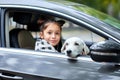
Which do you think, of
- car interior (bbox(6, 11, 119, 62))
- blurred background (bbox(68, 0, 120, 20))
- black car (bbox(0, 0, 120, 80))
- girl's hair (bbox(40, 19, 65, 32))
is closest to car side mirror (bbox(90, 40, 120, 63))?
black car (bbox(0, 0, 120, 80))

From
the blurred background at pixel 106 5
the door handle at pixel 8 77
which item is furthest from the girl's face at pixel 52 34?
the blurred background at pixel 106 5

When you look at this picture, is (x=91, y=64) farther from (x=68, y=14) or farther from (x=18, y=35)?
(x=18, y=35)

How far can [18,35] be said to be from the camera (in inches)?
191

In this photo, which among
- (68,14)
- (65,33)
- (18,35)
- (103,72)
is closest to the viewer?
(103,72)

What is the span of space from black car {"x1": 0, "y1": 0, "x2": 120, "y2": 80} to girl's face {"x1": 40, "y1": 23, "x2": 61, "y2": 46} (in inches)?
4.9

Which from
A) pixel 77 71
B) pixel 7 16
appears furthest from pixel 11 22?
pixel 77 71

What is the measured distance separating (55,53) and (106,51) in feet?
1.91

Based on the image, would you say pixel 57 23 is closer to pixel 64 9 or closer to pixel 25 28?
pixel 64 9

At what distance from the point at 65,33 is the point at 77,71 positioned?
1.76m

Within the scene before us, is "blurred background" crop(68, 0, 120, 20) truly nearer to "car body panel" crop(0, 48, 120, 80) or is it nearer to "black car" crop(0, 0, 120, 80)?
"black car" crop(0, 0, 120, 80)

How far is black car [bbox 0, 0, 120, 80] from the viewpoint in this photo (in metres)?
3.87

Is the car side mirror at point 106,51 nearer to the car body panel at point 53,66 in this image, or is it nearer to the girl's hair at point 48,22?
the car body panel at point 53,66

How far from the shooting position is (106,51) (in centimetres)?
380

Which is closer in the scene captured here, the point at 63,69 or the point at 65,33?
the point at 63,69
